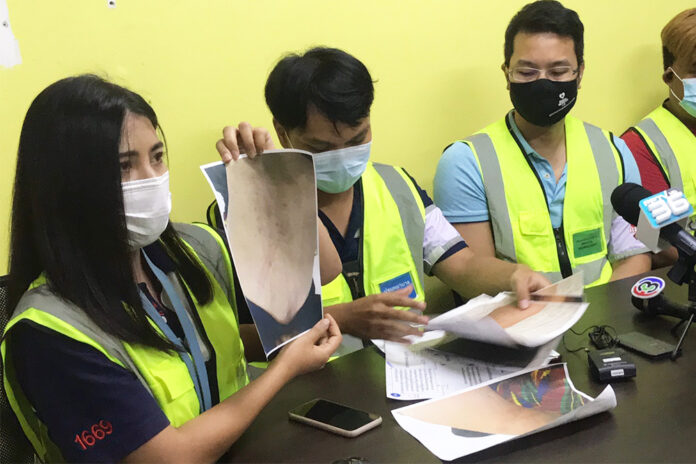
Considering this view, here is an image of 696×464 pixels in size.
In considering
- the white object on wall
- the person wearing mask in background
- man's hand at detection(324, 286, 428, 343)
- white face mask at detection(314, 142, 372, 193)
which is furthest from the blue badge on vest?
the person wearing mask in background

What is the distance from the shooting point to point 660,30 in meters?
2.87

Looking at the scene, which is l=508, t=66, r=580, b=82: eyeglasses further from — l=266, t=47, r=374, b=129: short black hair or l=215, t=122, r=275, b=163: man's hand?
l=215, t=122, r=275, b=163: man's hand

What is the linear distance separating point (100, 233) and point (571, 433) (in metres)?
0.77

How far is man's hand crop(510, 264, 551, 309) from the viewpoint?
1338mm

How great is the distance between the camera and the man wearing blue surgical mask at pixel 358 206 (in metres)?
1.59

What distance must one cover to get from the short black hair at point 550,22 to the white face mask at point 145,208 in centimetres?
144

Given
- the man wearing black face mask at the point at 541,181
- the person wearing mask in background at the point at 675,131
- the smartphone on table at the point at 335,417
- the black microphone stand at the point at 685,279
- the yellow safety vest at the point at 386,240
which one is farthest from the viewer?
the person wearing mask in background at the point at 675,131

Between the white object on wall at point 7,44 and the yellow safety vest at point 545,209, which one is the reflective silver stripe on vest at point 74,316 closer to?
the white object on wall at point 7,44

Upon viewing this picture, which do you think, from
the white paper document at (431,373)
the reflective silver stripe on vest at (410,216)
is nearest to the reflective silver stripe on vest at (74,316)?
the white paper document at (431,373)

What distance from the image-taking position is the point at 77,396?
3.14 feet

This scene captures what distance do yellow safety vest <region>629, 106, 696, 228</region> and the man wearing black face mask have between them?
0.43 m

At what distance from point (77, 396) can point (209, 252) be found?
0.46m

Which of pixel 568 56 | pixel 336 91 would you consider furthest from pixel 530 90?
pixel 336 91

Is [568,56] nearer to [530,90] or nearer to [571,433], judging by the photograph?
[530,90]
